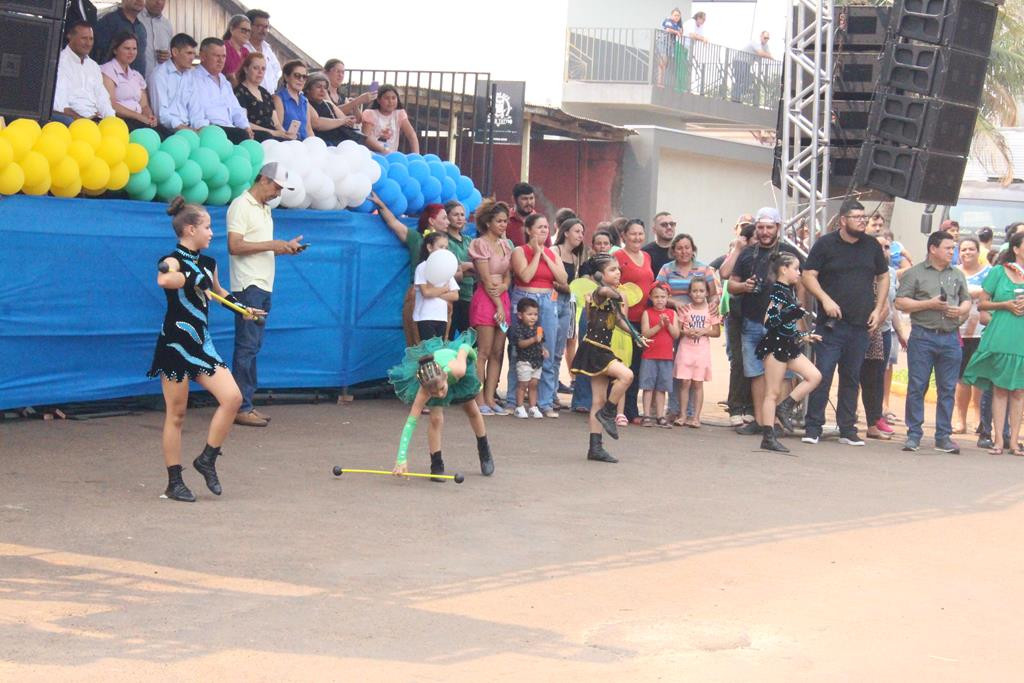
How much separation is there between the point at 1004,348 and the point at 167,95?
7316 millimetres

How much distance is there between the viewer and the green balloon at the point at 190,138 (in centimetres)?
1095

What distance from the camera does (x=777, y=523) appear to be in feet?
28.8

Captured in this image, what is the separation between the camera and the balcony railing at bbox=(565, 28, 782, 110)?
33.6 m

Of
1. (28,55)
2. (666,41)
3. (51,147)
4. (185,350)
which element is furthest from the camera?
(666,41)

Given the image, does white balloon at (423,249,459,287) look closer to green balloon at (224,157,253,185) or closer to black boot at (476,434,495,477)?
green balloon at (224,157,253,185)

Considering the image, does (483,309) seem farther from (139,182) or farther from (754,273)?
(139,182)

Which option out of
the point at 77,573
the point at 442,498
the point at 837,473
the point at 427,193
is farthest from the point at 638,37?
the point at 77,573

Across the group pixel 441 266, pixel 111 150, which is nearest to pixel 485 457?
pixel 441 266

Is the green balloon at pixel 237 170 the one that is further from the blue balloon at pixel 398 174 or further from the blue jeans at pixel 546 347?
the blue jeans at pixel 546 347

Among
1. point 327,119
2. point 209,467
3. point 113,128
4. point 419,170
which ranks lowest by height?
point 209,467

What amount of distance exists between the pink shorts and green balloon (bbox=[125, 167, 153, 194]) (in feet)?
10.2

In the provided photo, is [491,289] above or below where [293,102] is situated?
below

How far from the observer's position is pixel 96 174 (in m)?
10.3

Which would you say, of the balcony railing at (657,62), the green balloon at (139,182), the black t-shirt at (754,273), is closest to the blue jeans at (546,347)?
the black t-shirt at (754,273)
